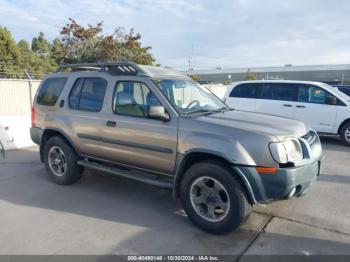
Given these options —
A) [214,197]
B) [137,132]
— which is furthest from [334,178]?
[137,132]

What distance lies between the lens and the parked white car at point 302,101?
8719mm

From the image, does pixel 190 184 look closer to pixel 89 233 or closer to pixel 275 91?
pixel 89 233

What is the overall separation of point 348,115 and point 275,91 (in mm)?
2130

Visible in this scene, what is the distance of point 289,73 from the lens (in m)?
53.3

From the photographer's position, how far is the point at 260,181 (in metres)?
3.31

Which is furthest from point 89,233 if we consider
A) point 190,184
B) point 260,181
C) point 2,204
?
point 260,181

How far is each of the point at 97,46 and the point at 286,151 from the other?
2121 cm

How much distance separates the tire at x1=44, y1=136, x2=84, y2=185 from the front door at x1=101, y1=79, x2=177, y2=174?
0.84 meters

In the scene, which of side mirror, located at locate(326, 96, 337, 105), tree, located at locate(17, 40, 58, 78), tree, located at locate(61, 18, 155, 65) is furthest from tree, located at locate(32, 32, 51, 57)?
side mirror, located at locate(326, 96, 337, 105)

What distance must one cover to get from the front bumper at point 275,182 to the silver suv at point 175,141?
1 centimetres

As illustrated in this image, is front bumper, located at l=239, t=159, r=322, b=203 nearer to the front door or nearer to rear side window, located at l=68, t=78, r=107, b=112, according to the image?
the front door

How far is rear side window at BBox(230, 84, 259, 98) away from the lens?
9773 mm

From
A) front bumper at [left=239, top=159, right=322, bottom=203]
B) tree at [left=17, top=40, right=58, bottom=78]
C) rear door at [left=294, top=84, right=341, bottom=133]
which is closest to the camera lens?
front bumper at [left=239, top=159, right=322, bottom=203]

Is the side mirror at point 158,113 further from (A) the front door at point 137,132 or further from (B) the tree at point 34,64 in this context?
(B) the tree at point 34,64
